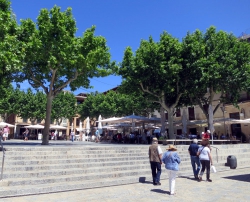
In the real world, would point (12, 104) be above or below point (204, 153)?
above

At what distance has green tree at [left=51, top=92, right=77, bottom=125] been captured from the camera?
4397cm

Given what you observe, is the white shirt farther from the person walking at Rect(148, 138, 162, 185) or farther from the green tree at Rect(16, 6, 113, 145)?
the green tree at Rect(16, 6, 113, 145)

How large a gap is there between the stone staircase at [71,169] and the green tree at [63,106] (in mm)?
33917

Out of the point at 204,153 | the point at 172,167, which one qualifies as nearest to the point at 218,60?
the point at 204,153

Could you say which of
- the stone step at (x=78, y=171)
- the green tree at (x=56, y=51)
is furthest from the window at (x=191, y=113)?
the stone step at (x=78, y=171)

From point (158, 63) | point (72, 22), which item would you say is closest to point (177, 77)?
point (158, 63)

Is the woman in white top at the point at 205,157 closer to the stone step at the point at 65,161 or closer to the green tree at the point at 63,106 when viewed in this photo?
the stone step at the point at 65,161

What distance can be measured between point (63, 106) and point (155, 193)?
40.1m

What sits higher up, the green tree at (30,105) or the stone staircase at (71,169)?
the green tree at (30,105)

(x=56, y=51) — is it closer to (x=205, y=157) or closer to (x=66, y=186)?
(x=66, y=186)

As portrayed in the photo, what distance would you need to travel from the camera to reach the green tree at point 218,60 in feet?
64.1

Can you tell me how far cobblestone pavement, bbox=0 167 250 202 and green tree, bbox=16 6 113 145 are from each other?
941 cm

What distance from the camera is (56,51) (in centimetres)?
1485

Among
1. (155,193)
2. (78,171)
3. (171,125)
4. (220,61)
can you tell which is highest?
(220,61)
